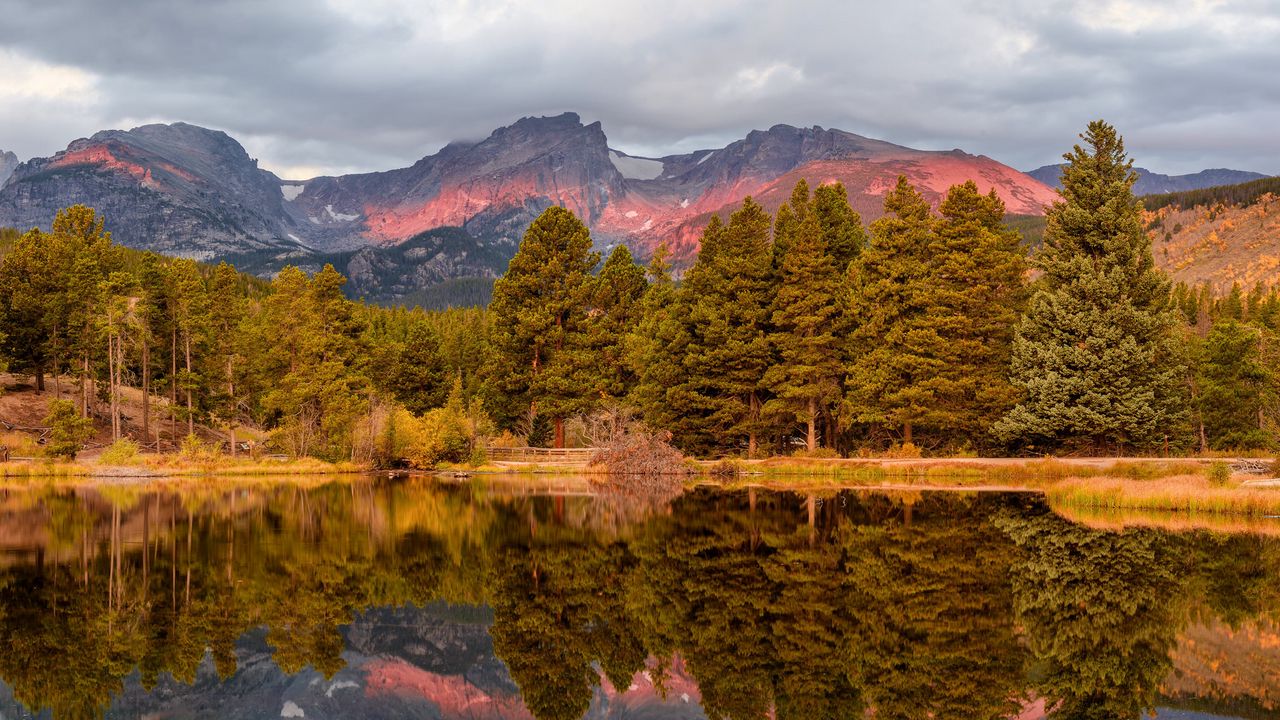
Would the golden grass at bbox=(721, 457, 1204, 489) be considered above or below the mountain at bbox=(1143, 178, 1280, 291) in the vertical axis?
below

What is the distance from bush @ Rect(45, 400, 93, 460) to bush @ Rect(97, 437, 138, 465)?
5.61 ft

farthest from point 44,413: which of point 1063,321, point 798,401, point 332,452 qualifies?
point 1063,321

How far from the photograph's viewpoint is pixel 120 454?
55.2 metres

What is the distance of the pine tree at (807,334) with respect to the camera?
52656 millimetres

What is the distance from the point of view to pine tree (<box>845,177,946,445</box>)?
50.0 metres

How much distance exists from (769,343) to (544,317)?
18047 mm

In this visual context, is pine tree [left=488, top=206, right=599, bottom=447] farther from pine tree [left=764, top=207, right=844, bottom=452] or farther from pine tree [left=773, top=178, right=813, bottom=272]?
pine tree [left=764, top=207, right=844, bottom=452]

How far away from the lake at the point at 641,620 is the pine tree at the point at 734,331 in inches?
1084

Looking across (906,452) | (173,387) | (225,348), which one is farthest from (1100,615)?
(173,387)

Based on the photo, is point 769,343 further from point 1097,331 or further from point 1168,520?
point 1168,520

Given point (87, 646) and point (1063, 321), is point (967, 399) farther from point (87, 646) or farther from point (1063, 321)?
point (87, 646)

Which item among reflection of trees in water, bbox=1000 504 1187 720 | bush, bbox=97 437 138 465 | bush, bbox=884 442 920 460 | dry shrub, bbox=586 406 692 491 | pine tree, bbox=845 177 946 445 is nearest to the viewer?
reflection of trees in water, bbox=1000 504 1187 720

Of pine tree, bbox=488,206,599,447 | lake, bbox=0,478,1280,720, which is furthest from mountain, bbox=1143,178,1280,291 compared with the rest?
lake, bbox=0,478,1280,720

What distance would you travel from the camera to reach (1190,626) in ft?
48.4
